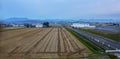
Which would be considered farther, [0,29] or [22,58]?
[22,58]

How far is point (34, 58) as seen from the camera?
20.0 meters

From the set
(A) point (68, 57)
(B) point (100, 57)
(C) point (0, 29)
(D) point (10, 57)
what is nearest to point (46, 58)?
(A) point (68, 57)

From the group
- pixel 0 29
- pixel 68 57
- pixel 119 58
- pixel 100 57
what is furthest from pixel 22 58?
pixel 0 29

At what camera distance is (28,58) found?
20.0 m

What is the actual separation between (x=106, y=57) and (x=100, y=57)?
0.59 m

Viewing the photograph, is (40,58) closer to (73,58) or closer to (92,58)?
(73,58)

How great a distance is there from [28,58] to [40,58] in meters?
1.15

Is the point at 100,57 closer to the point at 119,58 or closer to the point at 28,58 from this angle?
the point at 119,58

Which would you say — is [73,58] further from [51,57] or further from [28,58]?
[28,58]

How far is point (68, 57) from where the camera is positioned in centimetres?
2038

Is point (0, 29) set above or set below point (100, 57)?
above

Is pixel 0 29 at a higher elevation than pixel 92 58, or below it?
higher

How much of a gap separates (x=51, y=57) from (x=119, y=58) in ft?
21.5

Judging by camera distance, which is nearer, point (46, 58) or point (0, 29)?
point (0, 29)
